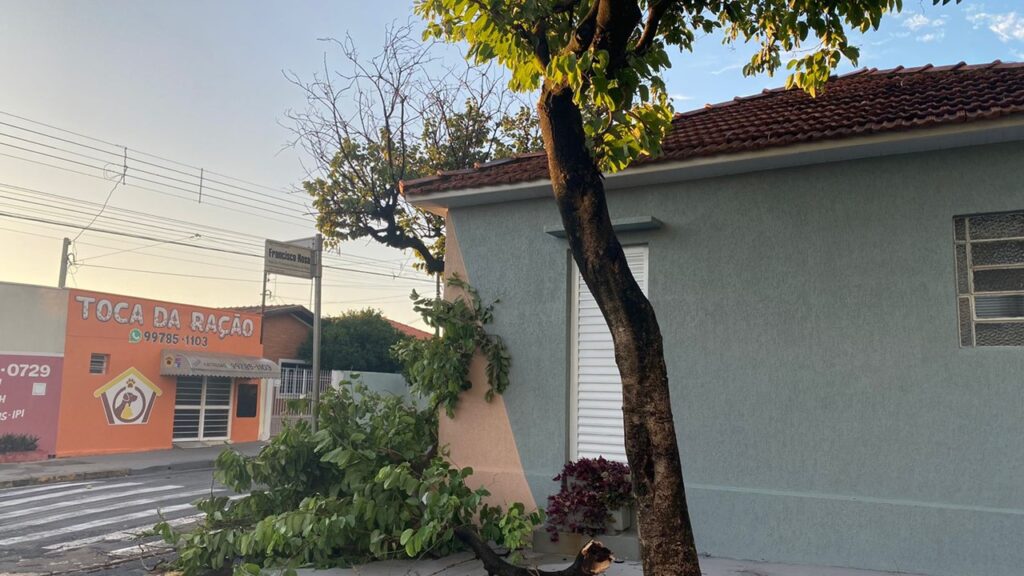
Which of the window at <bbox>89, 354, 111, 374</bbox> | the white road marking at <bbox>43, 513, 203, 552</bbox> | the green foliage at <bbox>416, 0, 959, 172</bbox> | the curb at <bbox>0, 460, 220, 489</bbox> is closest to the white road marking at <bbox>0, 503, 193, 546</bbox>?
the white road marking at <bbox>43, 513, 203, 552</bbox>

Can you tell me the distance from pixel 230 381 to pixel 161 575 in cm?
1725

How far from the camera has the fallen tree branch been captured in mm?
5336

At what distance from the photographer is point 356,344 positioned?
31250mm

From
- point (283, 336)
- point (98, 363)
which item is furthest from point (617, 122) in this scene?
point (283, 336)

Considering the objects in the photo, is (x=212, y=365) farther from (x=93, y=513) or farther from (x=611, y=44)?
(x=611, y=44)

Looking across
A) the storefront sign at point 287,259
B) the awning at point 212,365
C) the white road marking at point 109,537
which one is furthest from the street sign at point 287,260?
the awning at point 212,365

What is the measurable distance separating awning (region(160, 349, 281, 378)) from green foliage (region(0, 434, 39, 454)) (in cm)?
395

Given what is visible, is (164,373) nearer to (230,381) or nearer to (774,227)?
(230,381)

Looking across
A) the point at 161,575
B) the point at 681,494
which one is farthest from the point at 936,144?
the point at 161,575

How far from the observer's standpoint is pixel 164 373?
2128 cm

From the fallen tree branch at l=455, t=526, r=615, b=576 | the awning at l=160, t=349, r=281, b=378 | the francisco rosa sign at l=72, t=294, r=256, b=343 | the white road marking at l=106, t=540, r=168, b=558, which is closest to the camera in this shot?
the fallen tree branch at l=455, t=526, r=615, b=576

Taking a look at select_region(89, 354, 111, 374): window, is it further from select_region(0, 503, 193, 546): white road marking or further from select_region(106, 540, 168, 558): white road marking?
select_region(106, 540, 168, 558): white road marking

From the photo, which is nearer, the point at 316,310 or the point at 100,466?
the point at 316,310

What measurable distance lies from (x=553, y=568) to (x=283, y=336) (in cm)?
2513
